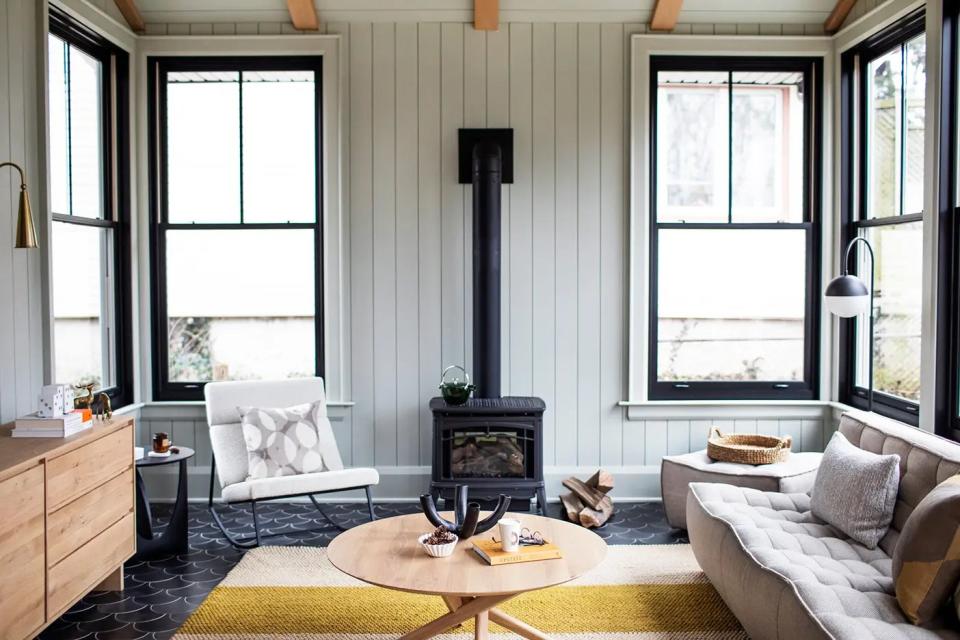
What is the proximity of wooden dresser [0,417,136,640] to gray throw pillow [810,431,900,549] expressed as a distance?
318cm

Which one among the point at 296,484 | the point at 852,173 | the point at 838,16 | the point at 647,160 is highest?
the point at 838,16

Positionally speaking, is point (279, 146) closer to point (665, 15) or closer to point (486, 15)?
point (486, 15)

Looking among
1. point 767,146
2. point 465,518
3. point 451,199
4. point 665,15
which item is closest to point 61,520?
point 465,518

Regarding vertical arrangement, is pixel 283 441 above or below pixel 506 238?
below

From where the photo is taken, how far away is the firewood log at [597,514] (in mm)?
5255

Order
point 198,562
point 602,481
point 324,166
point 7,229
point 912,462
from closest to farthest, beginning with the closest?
1. point 912,462
2. point 7,229
3. point 198,562
4. point 602,481
5. point 324,166

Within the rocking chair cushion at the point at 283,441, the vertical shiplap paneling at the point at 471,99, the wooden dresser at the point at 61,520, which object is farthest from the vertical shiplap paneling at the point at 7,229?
the vertical shiplap paneling at the point at 471,99

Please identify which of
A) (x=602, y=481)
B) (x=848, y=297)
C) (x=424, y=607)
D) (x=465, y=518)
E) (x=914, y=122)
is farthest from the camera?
(x=602, y=481)

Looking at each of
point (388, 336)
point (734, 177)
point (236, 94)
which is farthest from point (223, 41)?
point (734, 177)

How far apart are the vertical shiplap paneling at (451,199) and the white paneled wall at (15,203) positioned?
7.90 feet

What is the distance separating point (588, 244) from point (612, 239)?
6.5 inches

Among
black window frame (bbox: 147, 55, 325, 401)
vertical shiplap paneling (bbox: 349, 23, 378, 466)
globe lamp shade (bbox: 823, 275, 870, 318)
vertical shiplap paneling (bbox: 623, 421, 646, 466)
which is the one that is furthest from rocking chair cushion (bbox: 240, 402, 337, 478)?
globe lamp shade (bbox: 823, 275, 870, 318)

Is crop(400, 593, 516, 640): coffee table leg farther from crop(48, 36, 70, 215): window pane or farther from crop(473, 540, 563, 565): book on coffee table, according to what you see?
crop(48, 36, 70, 215): window pane

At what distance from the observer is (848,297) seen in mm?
4484
